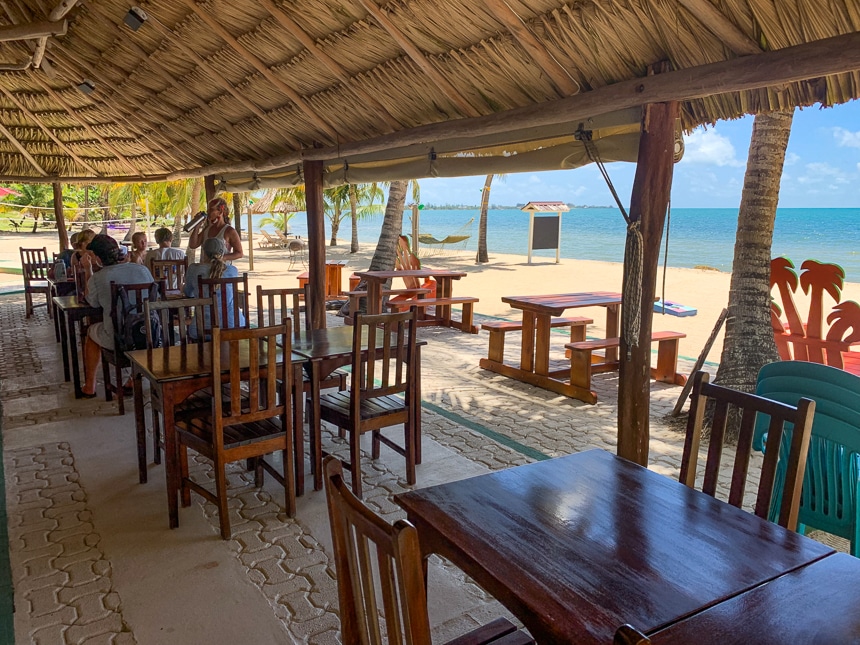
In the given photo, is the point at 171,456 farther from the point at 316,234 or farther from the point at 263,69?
the point at 316,234

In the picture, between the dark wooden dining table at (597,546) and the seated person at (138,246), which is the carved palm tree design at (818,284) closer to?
the dark wooden dining table at (597,546)

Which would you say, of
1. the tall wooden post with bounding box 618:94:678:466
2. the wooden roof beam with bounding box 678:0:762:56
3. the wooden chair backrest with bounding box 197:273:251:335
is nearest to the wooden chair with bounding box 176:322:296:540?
the wooden chair backrest with bounding box 197:273:251:335

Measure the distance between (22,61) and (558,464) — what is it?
28.8 ft

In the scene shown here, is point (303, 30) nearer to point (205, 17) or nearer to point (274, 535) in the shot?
point (205, 17)

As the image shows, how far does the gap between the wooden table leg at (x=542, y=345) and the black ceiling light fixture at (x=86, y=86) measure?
6190mm

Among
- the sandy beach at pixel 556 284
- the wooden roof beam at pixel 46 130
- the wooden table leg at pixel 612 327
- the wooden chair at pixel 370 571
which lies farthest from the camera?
the sandy beach at pixel 556 284

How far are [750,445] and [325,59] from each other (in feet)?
14.0

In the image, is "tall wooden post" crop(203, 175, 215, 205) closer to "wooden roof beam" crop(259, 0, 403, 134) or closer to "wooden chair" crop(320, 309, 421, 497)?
"wooden roof beam" crop(259, 0, 403, 134)

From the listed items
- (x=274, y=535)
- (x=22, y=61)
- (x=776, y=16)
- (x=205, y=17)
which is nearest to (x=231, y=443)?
(x=274, y=535)

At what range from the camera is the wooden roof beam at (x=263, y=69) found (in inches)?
198

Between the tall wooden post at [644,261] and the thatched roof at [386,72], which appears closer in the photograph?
the thatched roof at [386,72]

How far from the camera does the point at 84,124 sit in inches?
371

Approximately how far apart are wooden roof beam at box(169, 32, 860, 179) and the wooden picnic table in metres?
3.29

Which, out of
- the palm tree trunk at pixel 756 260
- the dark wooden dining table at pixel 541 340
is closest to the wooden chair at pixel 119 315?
the dark wooden dining table at pixel 541 340
